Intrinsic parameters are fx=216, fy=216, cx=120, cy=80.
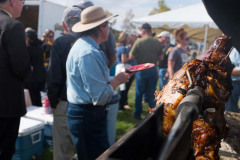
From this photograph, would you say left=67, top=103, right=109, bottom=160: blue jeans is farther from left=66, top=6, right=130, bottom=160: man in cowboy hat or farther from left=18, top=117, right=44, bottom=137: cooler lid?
left=18, top=117, right=44, bottom=137: cooler lid

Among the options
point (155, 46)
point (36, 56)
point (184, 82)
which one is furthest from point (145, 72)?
point (184, 82)

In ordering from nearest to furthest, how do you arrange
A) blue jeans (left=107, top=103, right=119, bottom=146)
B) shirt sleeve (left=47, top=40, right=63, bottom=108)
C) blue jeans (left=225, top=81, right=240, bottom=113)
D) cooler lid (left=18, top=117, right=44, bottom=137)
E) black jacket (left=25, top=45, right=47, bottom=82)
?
shirt sleeve (left=47, top=40, right=63, bottom=108) → cooler lid (left=18, top=117, right=44, bottom=137) → blue jeans (left=107, top=103, right=119, bottom=146) → blue jeans (left=225, top=81, right=240, bottom=113) → black jacket (left=25, top=45, right=47, bottom=82)

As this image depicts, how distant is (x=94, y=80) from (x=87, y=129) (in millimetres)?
565

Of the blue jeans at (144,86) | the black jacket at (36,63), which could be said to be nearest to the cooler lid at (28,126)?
the black jacket at (36,63)

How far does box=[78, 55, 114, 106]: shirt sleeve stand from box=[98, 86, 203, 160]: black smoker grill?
1282 mm

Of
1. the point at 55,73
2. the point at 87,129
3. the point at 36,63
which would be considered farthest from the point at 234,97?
the point at 36,63

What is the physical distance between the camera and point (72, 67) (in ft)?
7.29

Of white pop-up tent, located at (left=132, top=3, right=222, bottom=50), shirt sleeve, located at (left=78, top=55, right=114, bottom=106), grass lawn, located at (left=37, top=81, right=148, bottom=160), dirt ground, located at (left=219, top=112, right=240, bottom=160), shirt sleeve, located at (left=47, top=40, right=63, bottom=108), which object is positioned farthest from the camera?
white pop-up tent, located at (left=132, top=3, right=222, bottom=50)

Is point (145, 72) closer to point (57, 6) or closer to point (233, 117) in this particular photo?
point (233, 117)

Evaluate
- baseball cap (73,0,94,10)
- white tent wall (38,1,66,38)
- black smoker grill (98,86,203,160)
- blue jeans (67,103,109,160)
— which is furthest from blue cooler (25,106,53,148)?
white tent wall (38,1,66,38)

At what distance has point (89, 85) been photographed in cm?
213

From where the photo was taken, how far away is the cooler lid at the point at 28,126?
10.2 ft

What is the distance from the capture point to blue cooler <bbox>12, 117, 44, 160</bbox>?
3.12 m

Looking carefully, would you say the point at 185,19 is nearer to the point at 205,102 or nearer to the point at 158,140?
the point at 205,102
